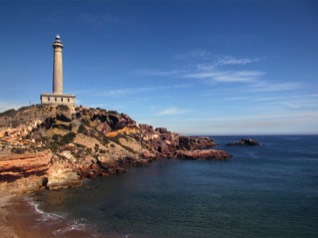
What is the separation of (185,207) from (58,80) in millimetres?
60908

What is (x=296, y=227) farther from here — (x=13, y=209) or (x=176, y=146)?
(x=176, y=146)

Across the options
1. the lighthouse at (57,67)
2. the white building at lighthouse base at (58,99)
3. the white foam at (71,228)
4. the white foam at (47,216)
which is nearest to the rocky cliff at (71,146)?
the white building at lighthouse base at (58,99)

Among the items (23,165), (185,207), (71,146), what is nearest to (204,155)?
(71,146)

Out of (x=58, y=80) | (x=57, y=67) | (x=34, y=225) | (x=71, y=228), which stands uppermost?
(x=57, y=67)

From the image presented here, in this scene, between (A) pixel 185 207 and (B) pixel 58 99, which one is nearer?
(A) pixel 185 207

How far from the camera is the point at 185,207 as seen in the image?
34.1m

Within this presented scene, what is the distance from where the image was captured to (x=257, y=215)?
30.5m

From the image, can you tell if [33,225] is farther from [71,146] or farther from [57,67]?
[57,67]

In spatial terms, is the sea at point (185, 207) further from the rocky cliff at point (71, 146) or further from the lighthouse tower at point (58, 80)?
the lighthouse tower at point (58, 80)

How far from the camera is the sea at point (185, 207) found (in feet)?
88.7

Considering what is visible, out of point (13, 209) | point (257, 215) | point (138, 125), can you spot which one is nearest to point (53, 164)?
point (13, 209)

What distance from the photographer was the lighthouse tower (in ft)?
254

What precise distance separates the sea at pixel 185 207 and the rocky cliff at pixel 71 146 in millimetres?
4868

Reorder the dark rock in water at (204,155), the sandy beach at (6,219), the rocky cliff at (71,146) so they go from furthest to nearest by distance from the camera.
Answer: the dark rock in water at (204,155) < the rocky cliff at (71,146) < the sandy beach at (6,219)
